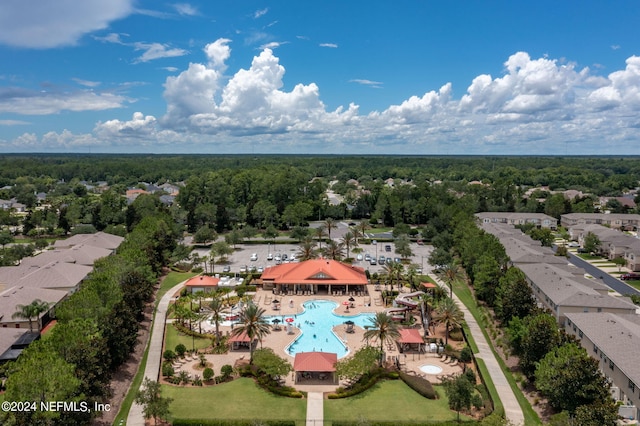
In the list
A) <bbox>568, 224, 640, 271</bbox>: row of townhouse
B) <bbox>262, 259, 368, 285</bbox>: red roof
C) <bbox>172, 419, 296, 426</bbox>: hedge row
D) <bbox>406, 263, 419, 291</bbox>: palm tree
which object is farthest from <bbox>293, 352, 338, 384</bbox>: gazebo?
<bbox>568, 224, 640, 271</bbox>: row of townhouse

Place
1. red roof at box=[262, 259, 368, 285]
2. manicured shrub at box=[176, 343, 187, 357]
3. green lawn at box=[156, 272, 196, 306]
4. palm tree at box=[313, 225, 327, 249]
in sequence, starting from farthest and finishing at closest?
1. palm tree at box=[313, 225, 327, 249]
2. red roof at box=[262, 259, 368, 285]
3. green lawn at box=[156, 272, 196, 306]
4. manicured shrub at box=[176, 343, 187, 357]

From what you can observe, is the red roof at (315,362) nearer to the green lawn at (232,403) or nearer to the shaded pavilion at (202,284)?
the green lawn at (232,403)

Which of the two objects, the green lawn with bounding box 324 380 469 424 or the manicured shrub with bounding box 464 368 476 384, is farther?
the manicured shrub with bounding box 464 368 476 384

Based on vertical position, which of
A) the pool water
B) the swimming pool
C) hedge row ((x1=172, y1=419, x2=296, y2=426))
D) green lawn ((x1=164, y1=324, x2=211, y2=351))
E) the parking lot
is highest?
the parking lot

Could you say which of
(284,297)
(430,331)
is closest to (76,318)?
(284,297)

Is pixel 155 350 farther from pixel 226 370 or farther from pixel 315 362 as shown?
pixel 315 362

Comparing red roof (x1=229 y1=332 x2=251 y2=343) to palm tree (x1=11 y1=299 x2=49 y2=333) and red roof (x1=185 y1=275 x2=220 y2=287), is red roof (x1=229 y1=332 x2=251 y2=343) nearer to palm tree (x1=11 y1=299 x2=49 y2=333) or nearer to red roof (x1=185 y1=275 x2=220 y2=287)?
red roof (x1=185 y1=275 x2=220 y2=287)

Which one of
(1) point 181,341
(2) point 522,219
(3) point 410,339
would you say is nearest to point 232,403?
(1) point 181,341

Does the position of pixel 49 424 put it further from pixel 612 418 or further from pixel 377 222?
pixel 377 222
